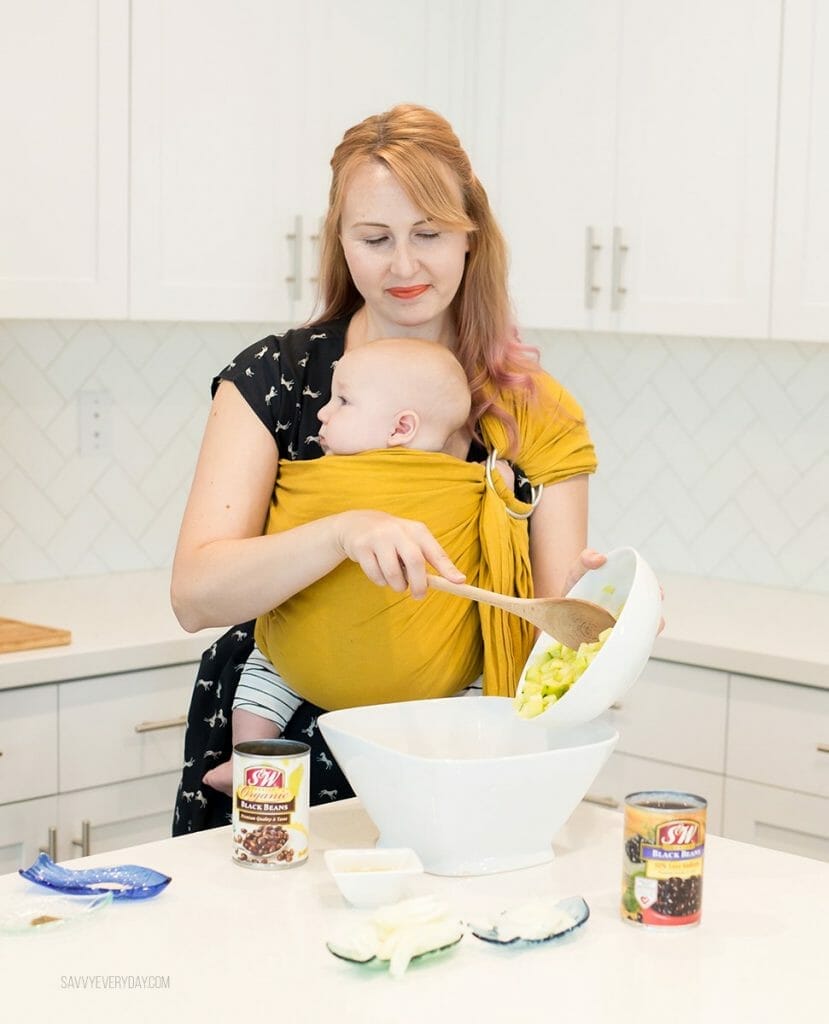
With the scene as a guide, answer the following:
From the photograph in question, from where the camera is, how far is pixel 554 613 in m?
1.52

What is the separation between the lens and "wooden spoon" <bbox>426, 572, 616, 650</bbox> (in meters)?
1.50

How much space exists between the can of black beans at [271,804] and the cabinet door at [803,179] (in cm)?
168

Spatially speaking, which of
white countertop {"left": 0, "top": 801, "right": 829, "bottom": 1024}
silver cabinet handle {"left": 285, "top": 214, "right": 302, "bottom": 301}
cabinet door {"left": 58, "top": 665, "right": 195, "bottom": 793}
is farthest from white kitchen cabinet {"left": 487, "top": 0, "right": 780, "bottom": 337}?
white countertop {"left": 0, "top": 801, "right": 829, "bottom": 1024}

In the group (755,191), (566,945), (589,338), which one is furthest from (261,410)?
(589,338)

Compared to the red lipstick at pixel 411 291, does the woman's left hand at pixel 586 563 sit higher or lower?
lower

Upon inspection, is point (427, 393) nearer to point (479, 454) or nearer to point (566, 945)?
point (479, 454)

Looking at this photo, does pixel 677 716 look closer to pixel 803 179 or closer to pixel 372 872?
pixel 803 179

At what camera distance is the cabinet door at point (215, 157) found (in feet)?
9.16

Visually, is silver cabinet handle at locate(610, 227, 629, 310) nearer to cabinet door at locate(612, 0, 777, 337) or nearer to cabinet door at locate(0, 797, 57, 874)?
cabinet door at locate(612, 0, 777, 337)

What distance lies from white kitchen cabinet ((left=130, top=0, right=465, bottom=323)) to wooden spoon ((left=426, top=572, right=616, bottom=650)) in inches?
59.1

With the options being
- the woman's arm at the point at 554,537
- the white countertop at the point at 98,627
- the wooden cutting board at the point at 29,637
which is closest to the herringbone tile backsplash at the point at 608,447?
the white countertop at the point at 98,627

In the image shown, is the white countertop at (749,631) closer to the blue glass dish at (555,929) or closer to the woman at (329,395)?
the woman at (329,395)

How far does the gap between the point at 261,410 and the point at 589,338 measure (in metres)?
1.84

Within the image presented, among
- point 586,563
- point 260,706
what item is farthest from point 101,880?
point 586,563
